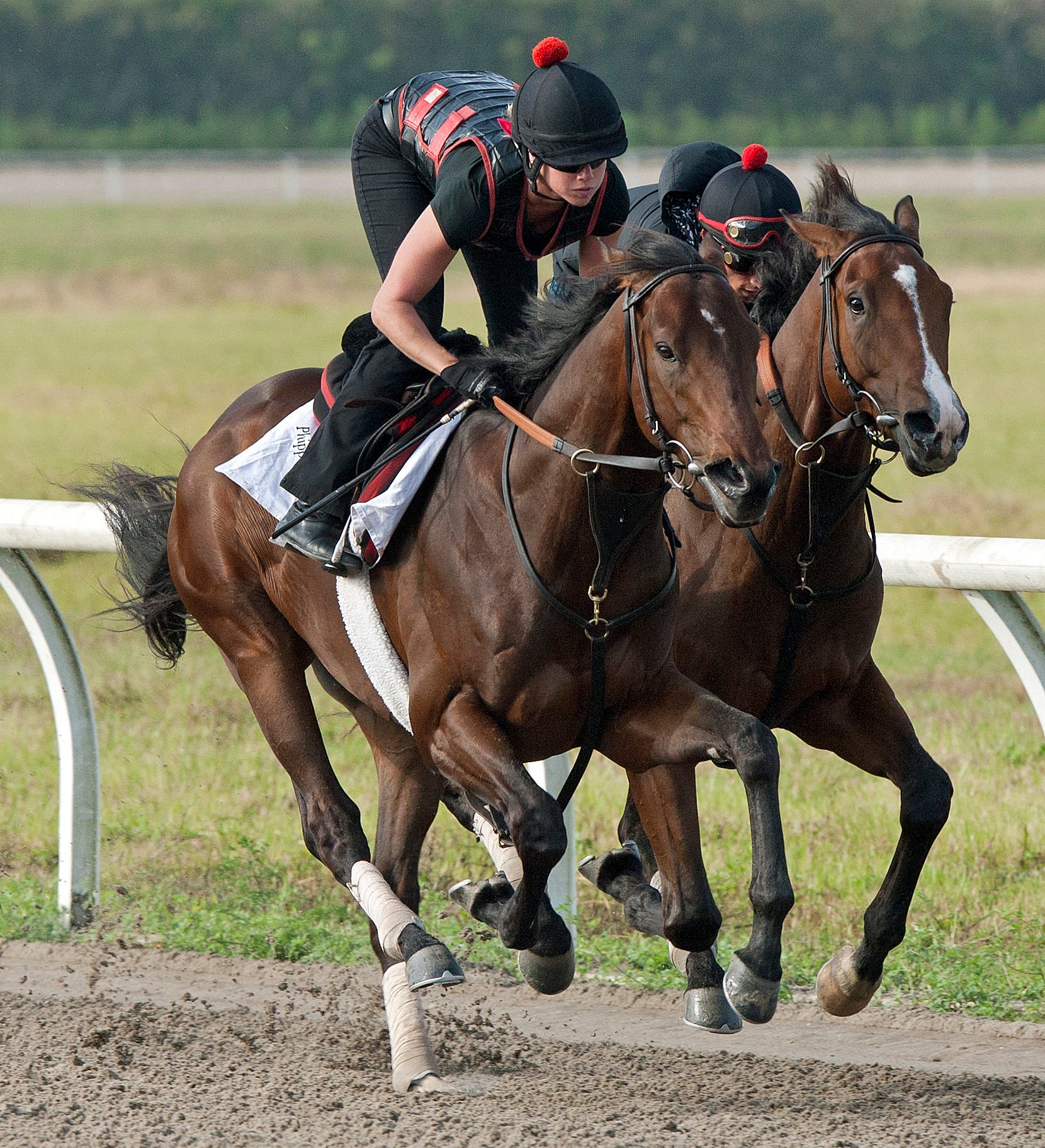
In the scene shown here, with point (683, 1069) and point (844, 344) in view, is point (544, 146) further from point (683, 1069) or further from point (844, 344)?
point (683, 1069)

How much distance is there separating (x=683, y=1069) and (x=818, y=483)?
4.73ft

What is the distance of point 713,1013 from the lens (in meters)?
3.80

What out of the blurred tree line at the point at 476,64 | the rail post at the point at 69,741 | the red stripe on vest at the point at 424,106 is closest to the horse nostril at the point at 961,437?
the red stripe on vest at the point at 424,106

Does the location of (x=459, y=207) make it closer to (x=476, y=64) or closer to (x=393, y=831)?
(x=393, y=831)

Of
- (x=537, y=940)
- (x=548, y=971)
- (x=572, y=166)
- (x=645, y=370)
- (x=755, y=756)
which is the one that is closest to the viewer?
(x=645, y=370)

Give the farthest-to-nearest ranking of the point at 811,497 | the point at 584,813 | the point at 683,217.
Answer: the point at 584,813
the point at 683,217
the point at 811,497

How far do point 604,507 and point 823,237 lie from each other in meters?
0.97

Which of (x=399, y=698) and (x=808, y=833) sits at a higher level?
(x=399, y=698)

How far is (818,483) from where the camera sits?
13.2 feet

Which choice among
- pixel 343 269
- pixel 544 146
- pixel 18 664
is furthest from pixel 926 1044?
pixel 343 269

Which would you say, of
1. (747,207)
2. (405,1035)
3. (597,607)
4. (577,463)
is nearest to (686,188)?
(747,207)

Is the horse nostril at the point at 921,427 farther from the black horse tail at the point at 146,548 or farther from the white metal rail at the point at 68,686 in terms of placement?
the black horse tail at the point at 146,548

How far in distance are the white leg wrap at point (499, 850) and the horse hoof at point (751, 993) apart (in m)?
0.60

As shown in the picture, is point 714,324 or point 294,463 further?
point 294,463
